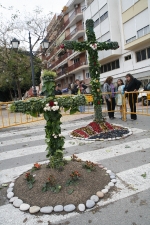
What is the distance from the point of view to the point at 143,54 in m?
20.1

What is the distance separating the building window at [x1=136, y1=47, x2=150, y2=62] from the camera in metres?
19.5

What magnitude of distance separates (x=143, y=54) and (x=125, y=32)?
383 cm

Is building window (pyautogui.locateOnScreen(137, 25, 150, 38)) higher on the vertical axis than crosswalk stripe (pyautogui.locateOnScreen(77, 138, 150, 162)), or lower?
higher

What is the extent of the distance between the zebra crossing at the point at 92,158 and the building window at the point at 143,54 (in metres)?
14.8

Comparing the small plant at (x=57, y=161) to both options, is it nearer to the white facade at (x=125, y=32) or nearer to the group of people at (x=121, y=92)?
the group of people at (x=121, y=92)

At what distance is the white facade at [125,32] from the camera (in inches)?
764

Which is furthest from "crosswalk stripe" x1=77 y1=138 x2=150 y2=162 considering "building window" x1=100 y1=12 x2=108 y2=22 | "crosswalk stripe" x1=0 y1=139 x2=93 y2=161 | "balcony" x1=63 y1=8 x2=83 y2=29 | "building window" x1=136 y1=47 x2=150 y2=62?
"balcony" x1=63 y1=8 x2=83 y2=29

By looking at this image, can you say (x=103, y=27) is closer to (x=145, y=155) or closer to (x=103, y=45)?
(x=103, y=45)

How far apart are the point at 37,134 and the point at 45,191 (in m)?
4.62

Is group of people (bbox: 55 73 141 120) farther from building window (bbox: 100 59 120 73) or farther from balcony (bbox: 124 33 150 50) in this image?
building window (bbox: 100 59 120 73)

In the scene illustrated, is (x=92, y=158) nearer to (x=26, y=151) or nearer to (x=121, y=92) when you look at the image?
(x=26, y=151)

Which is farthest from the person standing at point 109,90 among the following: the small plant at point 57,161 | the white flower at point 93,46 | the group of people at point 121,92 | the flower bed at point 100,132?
the small plant at point 57,161

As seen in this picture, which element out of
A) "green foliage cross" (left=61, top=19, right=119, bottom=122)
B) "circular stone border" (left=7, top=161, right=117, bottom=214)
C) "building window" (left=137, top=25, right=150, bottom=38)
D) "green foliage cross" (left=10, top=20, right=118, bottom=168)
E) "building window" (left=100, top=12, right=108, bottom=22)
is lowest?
"circular stone border" (left=7, top=161, right=117, bottom=214)

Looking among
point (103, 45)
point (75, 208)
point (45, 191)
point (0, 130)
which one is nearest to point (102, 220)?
point (75, 208)
